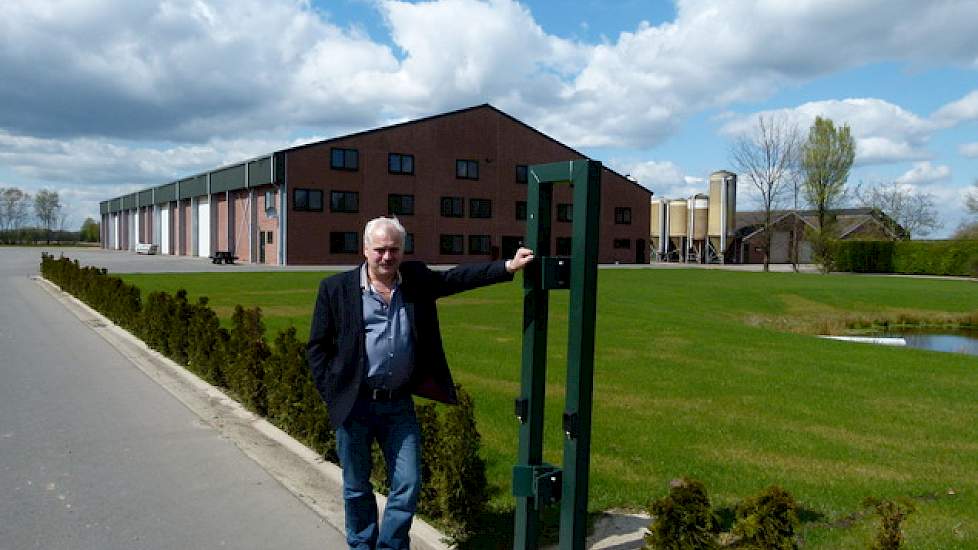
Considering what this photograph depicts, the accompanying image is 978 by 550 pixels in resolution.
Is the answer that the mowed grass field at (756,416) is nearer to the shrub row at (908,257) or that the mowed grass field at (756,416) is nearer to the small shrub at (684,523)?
the small shrub at (684,523)

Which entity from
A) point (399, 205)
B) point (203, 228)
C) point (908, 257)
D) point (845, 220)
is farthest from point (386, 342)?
point (845, 220)

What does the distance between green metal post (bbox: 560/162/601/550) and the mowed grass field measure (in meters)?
1.50

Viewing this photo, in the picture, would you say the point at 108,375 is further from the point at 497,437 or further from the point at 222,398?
the point at 497,437

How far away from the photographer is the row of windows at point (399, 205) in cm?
4984

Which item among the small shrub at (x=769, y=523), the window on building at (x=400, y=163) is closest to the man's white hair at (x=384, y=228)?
the small shrub at (x=769, y=523)

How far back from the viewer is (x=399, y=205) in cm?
5322

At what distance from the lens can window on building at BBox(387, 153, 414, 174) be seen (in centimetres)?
5288

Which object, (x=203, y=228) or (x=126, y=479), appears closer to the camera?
(x=126, y=479)

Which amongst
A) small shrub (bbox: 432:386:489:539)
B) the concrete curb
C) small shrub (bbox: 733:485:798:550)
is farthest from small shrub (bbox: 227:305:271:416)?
small shrub (bbox: 733:485:798:550)

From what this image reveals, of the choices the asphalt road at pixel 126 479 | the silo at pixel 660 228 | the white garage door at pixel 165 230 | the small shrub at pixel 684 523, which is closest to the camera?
the small shrub at pixel 684 523

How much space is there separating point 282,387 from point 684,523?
186 inches

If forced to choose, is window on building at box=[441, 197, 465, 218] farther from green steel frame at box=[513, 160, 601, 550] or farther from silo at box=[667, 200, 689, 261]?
green steel frame at box=[513, 160, 601, 550]

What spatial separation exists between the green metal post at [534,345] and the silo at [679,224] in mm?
75279

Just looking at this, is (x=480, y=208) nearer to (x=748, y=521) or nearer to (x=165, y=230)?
(x=165, y=230)
